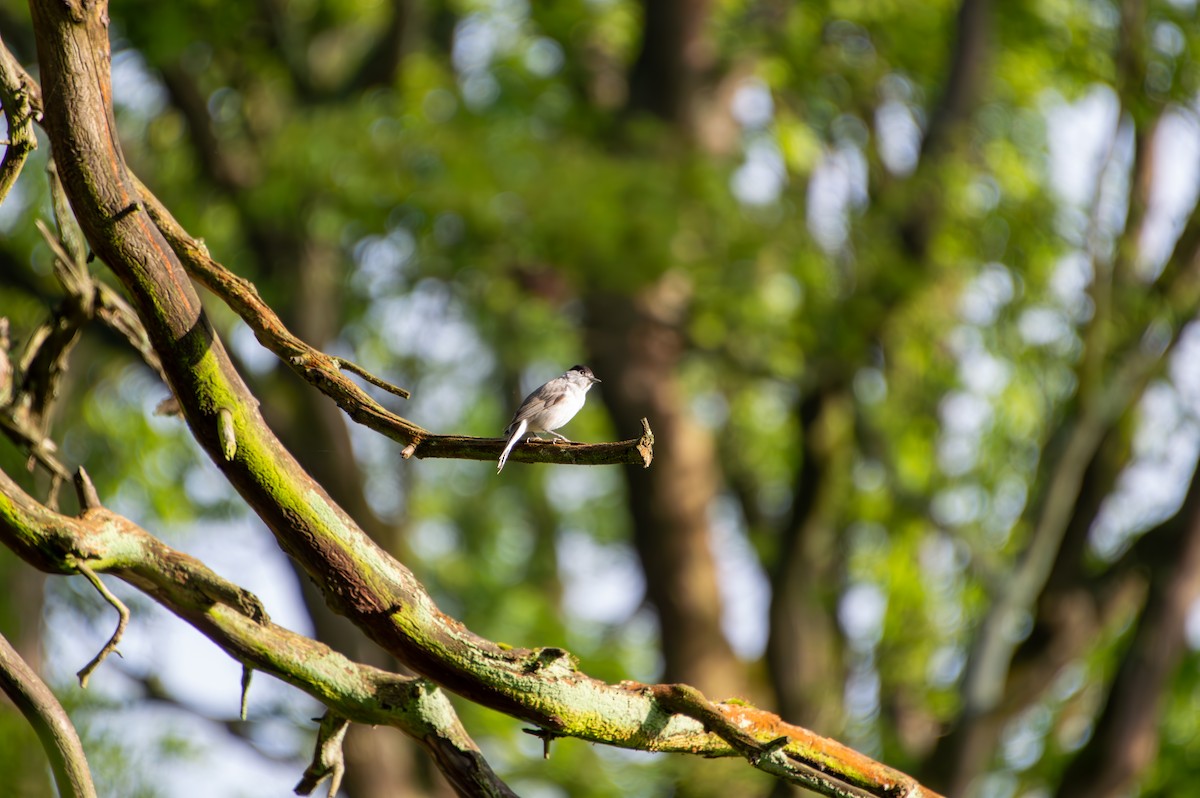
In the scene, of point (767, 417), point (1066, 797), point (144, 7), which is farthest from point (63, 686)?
point (767, 417)

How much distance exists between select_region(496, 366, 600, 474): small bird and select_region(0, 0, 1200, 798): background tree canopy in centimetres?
313

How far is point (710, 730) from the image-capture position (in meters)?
3.24

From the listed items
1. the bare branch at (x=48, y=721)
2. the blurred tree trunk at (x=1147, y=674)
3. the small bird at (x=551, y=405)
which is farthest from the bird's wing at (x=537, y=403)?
the blurred tree trunk at (x=1147, y=674)

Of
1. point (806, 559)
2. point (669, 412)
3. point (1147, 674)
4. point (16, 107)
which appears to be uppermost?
point (669, 412)

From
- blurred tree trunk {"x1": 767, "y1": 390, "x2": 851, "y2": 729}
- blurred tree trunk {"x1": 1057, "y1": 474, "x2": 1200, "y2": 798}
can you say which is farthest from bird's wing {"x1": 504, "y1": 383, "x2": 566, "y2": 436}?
blurred tree trunk {"x1": 767, "y1": 390, "x2": 851, "y2": 729}

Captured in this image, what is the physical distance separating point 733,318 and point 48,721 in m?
6.71

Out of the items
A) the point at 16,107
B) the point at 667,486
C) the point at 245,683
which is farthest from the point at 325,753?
the point at 667,486

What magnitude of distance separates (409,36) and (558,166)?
1766 mm

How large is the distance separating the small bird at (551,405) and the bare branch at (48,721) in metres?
1.44

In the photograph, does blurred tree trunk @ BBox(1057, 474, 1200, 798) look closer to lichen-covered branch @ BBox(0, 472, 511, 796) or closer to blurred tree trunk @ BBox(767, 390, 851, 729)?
blurred tree trunk @ BBox(767, 390, 851, 729)

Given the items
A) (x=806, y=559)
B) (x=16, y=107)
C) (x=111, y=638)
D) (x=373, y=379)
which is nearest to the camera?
(x=373, y=379)

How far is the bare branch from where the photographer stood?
116 inches

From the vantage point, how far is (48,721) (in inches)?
116

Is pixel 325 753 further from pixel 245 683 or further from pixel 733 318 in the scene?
pixel 733 318
